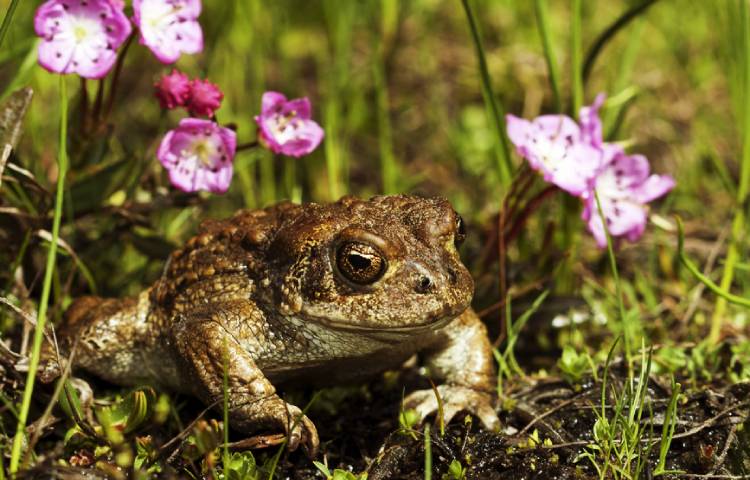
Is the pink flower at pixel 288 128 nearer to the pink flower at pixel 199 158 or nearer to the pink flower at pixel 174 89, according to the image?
the pink flower at pixel 199 158

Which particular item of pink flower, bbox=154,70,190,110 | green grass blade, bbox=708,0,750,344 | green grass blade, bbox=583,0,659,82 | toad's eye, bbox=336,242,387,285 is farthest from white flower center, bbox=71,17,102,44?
green grass blade, bbox=708,0,750,344

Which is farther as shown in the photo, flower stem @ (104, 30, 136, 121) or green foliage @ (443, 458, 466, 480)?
flower stem @ (104, 30, 136, 121)

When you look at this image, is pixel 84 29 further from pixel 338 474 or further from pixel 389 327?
pixel 338 474

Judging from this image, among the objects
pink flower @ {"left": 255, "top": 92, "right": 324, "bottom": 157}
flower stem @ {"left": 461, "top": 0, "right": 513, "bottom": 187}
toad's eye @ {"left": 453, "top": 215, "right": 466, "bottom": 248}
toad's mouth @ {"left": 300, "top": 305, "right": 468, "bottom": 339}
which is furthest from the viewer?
flower stem @ {"left": 461, "top": 0, "right": 513, "bottom": 187}

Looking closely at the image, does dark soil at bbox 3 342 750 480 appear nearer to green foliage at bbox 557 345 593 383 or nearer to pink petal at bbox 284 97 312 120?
green foliage at bbox 557 345 593 383

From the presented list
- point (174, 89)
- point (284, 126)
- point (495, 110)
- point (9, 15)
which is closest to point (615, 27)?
point (495, 110)

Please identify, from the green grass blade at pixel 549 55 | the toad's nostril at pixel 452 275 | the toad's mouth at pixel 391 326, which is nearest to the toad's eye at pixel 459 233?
the toad's nostril at pixel 452 275
